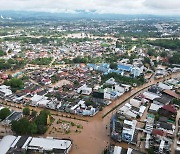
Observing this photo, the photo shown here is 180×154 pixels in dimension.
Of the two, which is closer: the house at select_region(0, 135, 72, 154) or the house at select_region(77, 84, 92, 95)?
the house at select_region(0, 135, 72, 154)

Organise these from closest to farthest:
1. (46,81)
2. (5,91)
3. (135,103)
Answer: (135,103), (5,91), (46,81)

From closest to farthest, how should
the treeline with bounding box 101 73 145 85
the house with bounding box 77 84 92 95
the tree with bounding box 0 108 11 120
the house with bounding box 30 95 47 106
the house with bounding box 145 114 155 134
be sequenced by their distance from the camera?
the house with bounding box 145 114 155 134 < the tree with bounding box 0 108 11 120 < the house with bounding box 30 95 47 106 < the house with bounding box 77 84 92 95 < the treeline with bounding box 101 73 145 85

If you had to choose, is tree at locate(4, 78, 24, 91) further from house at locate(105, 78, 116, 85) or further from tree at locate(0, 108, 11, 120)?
house at locate(105, 78, 116, 85)

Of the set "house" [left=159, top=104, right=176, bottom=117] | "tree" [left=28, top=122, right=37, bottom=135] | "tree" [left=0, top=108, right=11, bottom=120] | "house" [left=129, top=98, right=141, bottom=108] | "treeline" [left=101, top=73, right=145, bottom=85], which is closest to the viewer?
"tree" [left=28, top=122, right=37, bottom=135]

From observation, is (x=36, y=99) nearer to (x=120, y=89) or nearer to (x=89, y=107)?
(x=89, y=107)

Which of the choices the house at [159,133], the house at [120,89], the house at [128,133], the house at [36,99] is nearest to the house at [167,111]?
the house at [159,133]

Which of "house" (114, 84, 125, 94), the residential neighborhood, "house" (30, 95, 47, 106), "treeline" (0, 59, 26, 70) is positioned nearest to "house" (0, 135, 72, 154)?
the residential neighborhood

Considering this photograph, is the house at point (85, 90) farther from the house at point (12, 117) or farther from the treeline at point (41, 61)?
the treeline at point (41, 61)

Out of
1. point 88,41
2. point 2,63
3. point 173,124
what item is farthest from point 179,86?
point 88,41

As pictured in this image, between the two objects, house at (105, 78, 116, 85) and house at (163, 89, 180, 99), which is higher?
house at (105, 78, 116, 85)

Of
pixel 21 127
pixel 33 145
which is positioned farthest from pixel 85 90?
pixel 33 145

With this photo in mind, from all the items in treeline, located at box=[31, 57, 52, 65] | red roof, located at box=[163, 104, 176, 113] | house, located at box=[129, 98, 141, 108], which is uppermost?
treeline, located at box=[31, 57, 52, 65]
